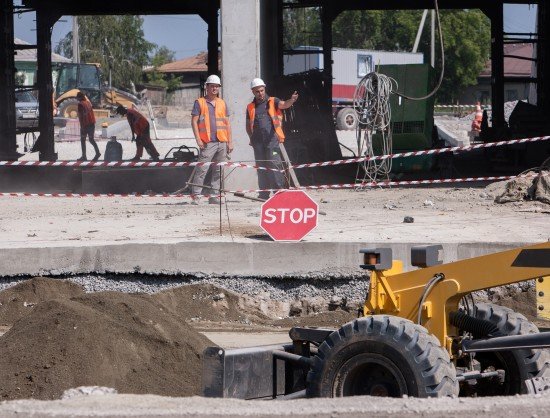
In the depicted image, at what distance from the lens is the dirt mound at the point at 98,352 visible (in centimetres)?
688

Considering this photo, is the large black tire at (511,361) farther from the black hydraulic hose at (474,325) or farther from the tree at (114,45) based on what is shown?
the tree at (114,45)

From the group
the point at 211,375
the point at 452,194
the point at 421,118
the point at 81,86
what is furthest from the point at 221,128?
the point at 81,86

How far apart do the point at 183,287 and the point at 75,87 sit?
42901 mm

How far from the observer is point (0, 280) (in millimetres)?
10836

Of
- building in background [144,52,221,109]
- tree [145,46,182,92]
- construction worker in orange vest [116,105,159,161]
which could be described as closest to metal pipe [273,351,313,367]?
construction worker in orange vest [116,105,159,161]

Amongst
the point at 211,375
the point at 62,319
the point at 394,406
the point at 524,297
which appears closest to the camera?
the point at 394,406

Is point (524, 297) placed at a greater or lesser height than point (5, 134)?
lesser

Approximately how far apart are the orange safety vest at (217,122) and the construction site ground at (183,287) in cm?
109

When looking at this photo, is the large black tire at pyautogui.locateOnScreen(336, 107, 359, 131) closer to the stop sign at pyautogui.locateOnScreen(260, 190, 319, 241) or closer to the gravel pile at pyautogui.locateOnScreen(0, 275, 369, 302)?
the stop sign at pyautogui.locateOnScreen(260, 190, 319, 241)

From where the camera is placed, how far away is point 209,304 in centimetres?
1062

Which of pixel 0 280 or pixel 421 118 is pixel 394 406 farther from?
pixel 421 118

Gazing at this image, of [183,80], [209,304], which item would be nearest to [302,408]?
[209,304]

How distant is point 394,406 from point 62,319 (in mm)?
3340

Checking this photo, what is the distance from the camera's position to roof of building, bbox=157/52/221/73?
101 m
